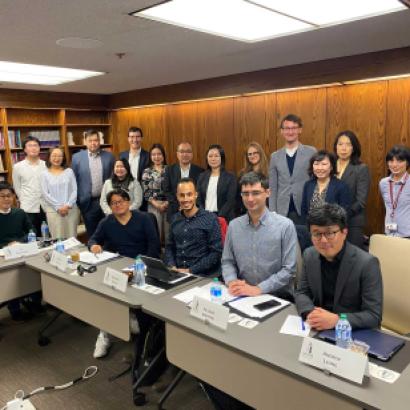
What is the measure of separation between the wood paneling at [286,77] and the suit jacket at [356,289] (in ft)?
9.03

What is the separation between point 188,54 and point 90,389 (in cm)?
284

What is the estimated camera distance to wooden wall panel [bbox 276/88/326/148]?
4523mm

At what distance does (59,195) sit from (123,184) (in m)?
0.72

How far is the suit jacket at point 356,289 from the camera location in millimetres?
1699

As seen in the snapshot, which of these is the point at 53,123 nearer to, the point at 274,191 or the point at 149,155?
the point at 149,155

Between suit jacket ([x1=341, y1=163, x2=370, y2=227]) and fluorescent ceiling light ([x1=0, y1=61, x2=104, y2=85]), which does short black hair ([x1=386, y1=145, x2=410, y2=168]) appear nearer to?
suit jacket ([x1=341, y1=163, x2=370, y2=227])

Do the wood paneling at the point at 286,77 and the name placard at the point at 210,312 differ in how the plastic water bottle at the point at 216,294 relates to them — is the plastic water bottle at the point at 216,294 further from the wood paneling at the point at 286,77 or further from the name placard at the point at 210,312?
the wood paneling at the point at 286,77

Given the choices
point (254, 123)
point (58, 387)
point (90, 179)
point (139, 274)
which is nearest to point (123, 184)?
point (90, 179)

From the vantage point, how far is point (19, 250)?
3.03m

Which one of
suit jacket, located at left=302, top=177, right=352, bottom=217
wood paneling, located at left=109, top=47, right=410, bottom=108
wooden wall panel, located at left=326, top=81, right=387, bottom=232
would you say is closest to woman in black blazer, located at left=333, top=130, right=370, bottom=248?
suit jacket, located at left=302, top=177, right=352, bottom=217

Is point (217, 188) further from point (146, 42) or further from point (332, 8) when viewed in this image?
point (332, 8)

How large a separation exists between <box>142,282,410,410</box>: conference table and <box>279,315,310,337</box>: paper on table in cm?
3

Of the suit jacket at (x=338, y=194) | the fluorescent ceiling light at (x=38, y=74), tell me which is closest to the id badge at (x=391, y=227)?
the suit jacket at (x=338, y=194)

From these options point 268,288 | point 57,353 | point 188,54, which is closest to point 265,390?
point 268,288
